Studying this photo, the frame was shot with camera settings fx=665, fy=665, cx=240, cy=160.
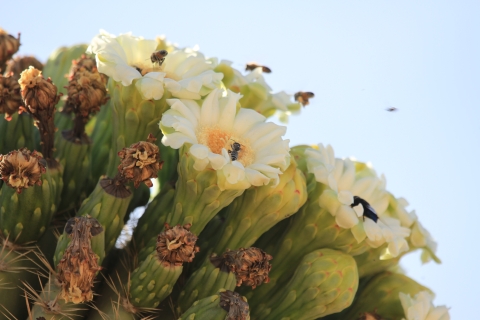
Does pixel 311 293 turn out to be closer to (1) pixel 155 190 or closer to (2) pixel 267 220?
(2) pixel 267 220

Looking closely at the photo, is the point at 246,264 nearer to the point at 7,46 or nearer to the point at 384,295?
the point at 384,295

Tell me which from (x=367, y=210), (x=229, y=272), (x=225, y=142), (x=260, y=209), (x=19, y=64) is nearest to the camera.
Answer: (x=229, y=272)

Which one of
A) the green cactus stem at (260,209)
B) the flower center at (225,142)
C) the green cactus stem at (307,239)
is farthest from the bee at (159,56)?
the green cactus stem at (307,239)

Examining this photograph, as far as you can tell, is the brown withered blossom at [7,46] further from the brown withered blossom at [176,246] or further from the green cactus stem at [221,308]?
the green cactus stem at [221,308]

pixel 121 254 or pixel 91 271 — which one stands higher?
pixel 91 271

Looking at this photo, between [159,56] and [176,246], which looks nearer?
[176,246]

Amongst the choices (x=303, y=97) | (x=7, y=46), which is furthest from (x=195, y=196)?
(x=7, y=46)

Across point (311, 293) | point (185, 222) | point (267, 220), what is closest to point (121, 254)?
point (185, 222)
